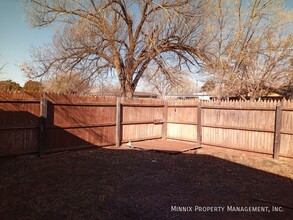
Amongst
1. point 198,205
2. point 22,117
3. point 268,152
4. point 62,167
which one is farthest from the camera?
point 268,152

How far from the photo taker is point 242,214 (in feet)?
11.7

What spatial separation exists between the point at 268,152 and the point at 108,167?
5452mm

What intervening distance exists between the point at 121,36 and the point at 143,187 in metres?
11.3

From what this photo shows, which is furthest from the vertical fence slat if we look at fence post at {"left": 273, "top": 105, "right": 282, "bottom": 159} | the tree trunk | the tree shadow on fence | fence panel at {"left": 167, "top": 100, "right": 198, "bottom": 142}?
fence post at {"left": 273, "top": 105, "right": 282, "bottom": 159}

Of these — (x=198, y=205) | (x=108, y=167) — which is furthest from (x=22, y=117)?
(x=198, y=205)

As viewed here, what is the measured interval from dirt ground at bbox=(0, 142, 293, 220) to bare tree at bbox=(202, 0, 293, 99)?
7.04 metres

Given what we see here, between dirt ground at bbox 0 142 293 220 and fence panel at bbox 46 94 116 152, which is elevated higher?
fence panel at bbox 46 94 116 152

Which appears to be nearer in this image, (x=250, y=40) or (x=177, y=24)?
(x=177, y=24)

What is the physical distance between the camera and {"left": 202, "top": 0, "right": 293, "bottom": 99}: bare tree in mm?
13156

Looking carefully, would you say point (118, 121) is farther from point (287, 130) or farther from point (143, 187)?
point (287, 130)

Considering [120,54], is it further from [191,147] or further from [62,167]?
[62,167]

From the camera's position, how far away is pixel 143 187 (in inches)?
183

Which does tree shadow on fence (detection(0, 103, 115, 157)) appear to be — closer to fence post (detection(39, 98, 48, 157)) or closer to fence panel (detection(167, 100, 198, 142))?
fence post (detection(39, 98, 48, 157))

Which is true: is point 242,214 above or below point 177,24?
below
